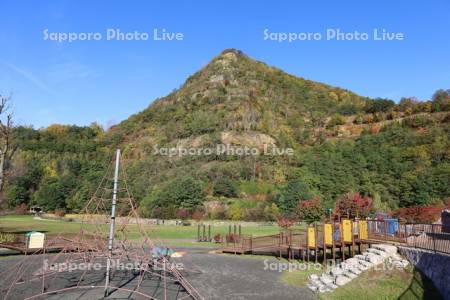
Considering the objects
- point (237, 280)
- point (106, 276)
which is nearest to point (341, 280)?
point (237, 280)

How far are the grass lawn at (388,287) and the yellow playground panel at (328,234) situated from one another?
6301mm

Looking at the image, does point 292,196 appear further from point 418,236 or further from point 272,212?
point 418,236

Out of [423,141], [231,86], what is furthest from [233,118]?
[423,141]

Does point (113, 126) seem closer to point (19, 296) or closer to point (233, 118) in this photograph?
point (233, 118)

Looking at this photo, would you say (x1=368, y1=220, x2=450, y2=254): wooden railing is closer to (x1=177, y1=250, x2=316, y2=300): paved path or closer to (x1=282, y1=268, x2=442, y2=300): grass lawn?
(x1=282, y1=268, x2=442, y2=300): grass lawn

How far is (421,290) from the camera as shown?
1328cm

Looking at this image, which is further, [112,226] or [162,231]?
[162,231]

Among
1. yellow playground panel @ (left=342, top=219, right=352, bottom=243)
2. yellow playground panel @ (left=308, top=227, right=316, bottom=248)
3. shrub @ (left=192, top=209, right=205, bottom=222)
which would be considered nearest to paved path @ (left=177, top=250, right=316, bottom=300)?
yellow playground panel @ (left=308, top=227, right=316, bottom=248)

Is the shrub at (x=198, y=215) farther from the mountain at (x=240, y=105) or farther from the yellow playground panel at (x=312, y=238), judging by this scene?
the yellow playground panel at (x=312, y=238)

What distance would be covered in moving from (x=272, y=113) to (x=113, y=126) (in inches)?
2491

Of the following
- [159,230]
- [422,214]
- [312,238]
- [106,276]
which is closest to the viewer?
[106,276]

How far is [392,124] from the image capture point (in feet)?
289

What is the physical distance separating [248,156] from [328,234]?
6299cm

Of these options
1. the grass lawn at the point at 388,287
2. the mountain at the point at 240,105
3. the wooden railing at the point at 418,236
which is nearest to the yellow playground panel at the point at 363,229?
the wooden railing at the point at 418,236
